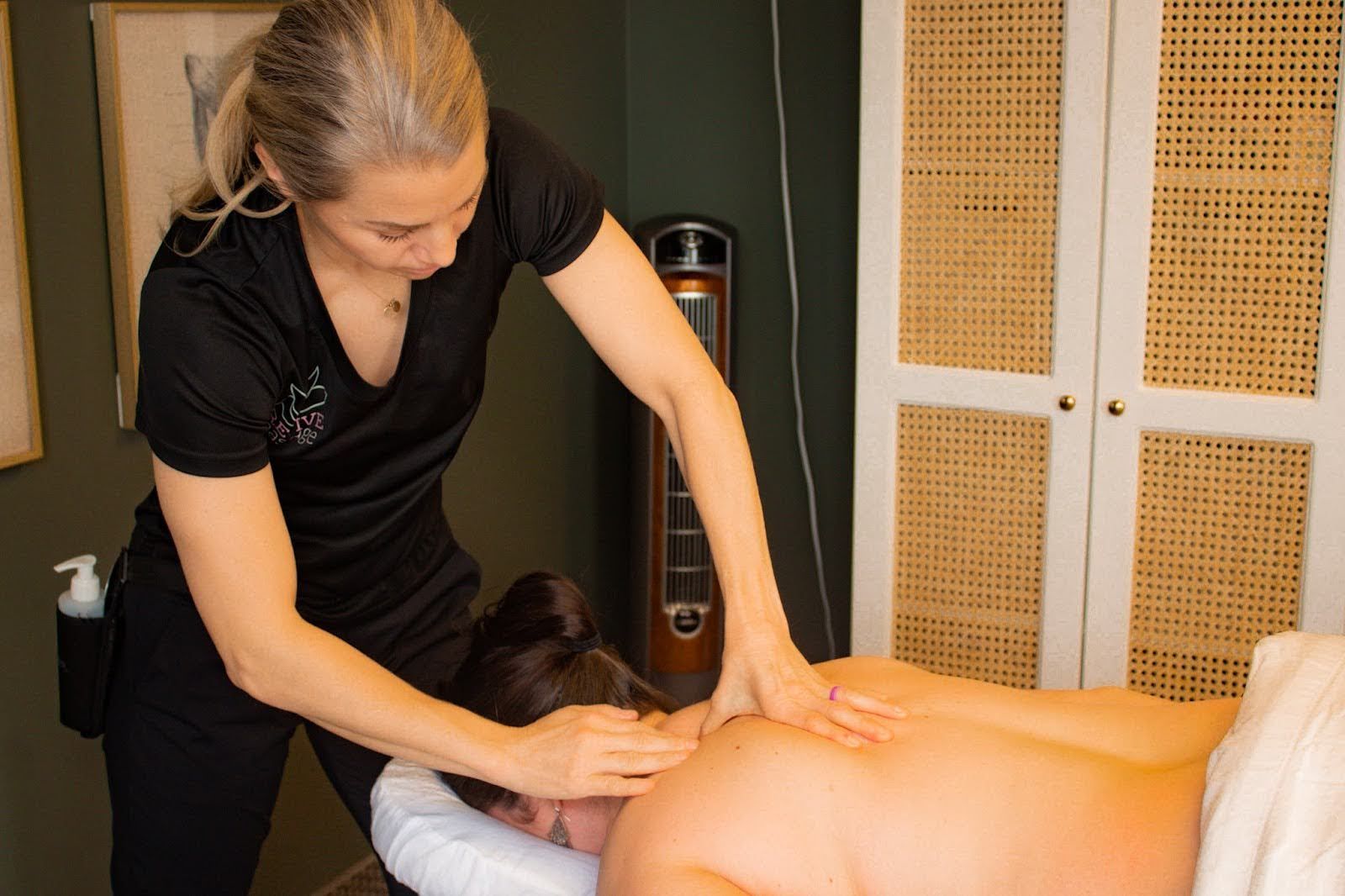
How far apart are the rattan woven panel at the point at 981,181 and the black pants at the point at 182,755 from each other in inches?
51.9

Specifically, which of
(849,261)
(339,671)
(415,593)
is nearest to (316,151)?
(339,671)

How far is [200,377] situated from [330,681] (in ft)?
1.00

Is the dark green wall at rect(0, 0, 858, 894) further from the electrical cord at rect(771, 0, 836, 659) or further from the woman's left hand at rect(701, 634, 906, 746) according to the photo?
the woman's left hand at rect(701, 634, 906, 746)

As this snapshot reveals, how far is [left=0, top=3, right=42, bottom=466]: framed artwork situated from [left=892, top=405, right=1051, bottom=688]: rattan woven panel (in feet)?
4.90

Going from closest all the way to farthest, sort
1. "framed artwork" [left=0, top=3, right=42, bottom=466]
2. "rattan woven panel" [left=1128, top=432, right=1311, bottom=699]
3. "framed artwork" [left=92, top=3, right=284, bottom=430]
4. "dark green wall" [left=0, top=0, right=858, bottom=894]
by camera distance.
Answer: "framed artwork" [left=0, top=3, right=42, bottom=466]
"framed artwork" [left=92, top=3, right=284, bottom=430]
"rattan woven panel" [left=1128, top=432, right=1311, bottom=699]
"dark green wall" [left=0, top=0, right=858, bottom=894]

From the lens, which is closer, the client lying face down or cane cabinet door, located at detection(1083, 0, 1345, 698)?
the client lying face down

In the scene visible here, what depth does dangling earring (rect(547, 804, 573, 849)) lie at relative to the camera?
61.4 inches

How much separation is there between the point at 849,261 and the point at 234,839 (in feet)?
6.52

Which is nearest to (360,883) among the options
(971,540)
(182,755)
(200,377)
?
(182,755)

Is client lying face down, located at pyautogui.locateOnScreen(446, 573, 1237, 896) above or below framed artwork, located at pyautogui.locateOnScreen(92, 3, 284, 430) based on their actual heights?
below

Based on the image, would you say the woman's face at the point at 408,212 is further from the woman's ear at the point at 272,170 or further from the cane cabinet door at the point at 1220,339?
the cane cabinet door at the point at 1220,339

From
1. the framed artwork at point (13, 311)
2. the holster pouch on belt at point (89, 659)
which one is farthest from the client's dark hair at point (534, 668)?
the framed artwork at point (13, 311)

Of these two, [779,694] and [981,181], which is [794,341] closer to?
[981,181]

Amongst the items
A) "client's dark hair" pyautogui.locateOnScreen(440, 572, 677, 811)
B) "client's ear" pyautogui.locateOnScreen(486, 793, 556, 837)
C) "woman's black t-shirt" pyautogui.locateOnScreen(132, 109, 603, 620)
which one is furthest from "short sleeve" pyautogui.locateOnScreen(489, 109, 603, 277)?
"client's ear" pyautogui.locateOnScreen(486, 793, 556, 837)
